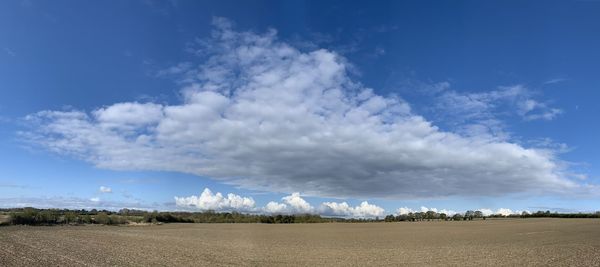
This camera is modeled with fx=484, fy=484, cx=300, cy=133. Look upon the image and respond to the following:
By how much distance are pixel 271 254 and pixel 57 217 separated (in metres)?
63.7

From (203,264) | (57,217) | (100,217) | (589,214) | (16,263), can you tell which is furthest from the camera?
(589,214)

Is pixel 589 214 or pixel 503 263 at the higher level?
pixel 589 214

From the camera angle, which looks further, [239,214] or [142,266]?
[239,214]

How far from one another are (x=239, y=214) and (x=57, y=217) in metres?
63.5

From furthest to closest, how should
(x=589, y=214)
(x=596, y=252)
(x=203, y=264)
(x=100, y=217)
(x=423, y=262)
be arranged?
(x=589, y=214)
(x=100, y=217)
(x=596, y=252)
(x=423, y=262)
(x=203, y=264)

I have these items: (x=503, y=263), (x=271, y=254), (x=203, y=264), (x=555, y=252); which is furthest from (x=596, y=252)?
(x=203, y=264)

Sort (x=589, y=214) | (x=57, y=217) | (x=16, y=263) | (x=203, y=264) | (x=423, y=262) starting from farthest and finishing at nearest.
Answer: (x=589, y=214), (x=57, y=217), (x=423, y=262), (x=203, y=264), (x=16, y=263)

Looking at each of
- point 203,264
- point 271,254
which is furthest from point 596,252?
point 203,264

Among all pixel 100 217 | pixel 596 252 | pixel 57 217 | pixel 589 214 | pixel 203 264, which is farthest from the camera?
pixel 589 214

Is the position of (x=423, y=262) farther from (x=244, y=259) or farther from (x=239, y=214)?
(x=239, y=214)

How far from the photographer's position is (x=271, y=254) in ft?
109

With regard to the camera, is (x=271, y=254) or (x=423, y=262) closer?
(x=423, y=262)

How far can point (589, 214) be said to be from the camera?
13425 centimetres

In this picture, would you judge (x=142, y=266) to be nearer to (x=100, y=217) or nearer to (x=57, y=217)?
(x=57, y=217)
